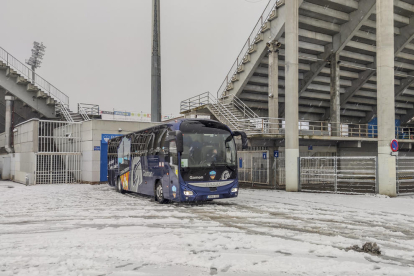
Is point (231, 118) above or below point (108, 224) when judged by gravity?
above

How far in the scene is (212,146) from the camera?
12.7 metres

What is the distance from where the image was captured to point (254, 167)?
24.3 m

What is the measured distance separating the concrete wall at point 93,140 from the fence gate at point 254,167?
26.7 feet

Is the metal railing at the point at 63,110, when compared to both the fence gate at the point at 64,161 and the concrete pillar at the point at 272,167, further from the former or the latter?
the concrete pillar at the point at 272,167

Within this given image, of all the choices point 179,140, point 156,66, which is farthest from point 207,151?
point 156,66

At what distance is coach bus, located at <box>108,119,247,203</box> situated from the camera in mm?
12188

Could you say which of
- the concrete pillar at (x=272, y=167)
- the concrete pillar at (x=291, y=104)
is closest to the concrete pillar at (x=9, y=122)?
the concrete pillar at (x=272, y=167)

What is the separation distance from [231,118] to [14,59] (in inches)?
674

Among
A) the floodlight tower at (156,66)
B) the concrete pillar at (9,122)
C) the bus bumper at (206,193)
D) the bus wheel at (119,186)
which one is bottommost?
the bus wheel at (119,186)

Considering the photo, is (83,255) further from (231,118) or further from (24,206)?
(231,118)

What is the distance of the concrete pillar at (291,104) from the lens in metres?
19.1

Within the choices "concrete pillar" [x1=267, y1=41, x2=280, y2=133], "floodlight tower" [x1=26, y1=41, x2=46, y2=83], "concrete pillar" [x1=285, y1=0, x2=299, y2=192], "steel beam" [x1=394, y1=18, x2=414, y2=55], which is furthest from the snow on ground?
"floodlight tower" [x1=26, y1=41, x2=46, y2=83]

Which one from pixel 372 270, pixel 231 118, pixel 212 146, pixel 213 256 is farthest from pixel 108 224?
pixel 231 118

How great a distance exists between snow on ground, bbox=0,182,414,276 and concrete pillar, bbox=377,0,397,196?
4.82m
